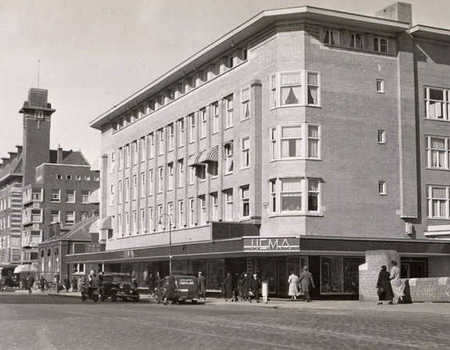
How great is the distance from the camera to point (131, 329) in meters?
Answer: 18.5

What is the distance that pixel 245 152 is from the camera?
1834 inches

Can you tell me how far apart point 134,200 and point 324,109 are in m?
26.6

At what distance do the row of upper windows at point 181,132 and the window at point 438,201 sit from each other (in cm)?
1194

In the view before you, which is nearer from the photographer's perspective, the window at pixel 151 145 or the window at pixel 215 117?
the window at pixel 215 117

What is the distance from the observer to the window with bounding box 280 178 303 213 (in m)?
42.5

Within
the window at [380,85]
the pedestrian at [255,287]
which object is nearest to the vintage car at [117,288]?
the pedestrian at [255,287]

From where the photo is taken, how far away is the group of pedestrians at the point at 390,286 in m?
31.0

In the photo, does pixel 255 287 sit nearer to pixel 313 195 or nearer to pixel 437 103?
pixel 313 195

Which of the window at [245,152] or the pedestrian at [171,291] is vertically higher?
the window at [245,152]

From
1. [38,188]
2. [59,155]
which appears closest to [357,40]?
[38,188]

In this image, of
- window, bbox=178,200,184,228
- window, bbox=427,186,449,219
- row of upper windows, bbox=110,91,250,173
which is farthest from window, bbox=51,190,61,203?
window, bbox=427,186,449,219

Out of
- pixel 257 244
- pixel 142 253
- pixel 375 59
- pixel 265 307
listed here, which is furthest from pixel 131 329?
pixel 142 253

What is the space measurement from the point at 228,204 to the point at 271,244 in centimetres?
814

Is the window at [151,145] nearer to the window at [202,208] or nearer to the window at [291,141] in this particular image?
Answer: the window at [202,208]
